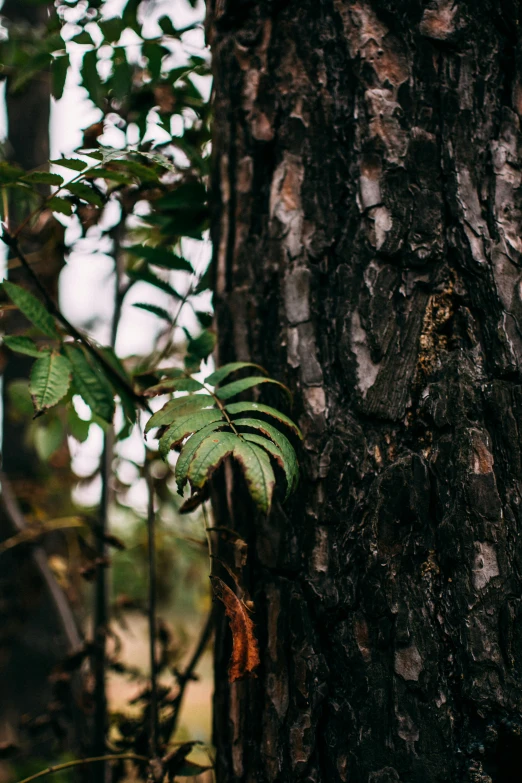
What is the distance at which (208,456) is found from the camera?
0.69 metres

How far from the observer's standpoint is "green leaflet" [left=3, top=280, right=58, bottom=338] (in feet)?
2.99

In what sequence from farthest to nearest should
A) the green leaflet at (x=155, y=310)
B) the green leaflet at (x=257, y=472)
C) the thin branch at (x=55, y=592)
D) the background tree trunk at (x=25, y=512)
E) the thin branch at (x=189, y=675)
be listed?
the background tree trunk at (x=25, y=512), the thin branch at (x=55, y=592), the thin branch at (x=189, y=675), the green leaflet at (x=155, y=310), the green leaflet at (x=257, y=472)

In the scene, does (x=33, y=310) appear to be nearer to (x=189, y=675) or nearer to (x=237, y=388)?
(x=237, y=388)

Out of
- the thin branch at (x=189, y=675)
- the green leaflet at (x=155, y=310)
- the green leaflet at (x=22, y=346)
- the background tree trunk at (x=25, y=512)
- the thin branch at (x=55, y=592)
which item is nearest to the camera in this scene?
the green leaflet at (x=22, y=346)

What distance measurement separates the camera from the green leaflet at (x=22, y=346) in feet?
2.91

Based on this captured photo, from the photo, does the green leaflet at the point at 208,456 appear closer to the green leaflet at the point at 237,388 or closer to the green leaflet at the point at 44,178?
the green leaflet at the point at 237,388

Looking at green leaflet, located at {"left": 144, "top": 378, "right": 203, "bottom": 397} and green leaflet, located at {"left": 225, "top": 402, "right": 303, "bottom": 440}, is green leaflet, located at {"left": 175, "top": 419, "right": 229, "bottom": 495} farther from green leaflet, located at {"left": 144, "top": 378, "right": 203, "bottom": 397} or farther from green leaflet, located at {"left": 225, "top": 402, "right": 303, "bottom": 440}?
green leaflet, located at {"left": 144, "top": 378, "right": 203, "bottom": 397}

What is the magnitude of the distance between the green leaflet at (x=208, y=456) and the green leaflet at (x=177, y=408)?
0.11 metres

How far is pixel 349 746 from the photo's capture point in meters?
0.76

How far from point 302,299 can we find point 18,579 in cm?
152

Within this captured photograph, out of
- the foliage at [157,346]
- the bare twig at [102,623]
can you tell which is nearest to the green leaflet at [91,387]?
the foliage at [157,346]

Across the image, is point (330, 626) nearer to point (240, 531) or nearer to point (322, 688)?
point (322, 688)

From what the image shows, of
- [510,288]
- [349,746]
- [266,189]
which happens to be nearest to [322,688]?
[349,746]

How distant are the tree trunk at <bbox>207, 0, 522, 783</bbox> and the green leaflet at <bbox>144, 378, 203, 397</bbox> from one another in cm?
11
